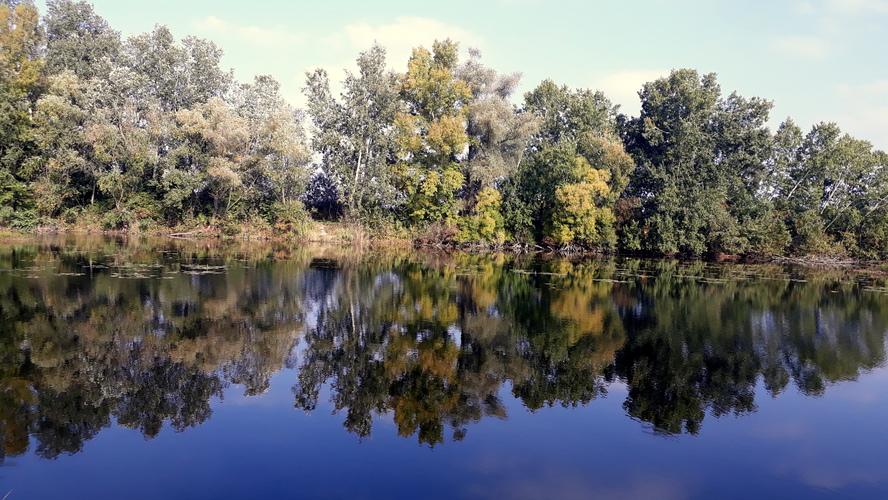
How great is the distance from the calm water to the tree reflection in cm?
6

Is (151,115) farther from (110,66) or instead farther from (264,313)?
(264,313)

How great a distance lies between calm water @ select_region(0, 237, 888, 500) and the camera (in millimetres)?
6578

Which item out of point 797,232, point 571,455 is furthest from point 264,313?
point 797,232

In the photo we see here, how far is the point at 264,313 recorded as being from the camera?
47.5ft

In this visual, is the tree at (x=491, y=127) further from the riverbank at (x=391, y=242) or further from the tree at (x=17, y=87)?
the tree at (x=17, y=87)

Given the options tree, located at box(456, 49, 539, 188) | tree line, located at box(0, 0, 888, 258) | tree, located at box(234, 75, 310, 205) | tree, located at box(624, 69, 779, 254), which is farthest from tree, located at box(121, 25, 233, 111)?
tree, located at box(624, 69, 779, 254)

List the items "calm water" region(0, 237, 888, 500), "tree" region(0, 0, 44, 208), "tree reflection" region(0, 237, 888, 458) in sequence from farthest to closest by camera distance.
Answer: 1. "tree" region(0, 0, 44, 208)
2. "tree reflection" region(0, 237, 888, 458)
3. "calm water" region(0, 237, 888, 500)

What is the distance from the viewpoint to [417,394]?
Result: 916 cm

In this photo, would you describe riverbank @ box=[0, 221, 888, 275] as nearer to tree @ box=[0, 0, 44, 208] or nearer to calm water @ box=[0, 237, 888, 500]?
tree @ box=[0, 0, 44, 208]

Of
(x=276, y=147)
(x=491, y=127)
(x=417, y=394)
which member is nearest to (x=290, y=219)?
(x=276, y=147)

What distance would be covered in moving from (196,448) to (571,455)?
5.00 m

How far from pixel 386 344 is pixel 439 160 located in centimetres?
3276

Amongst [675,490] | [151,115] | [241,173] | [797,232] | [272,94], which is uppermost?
[272,94]

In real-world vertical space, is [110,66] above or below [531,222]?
above
